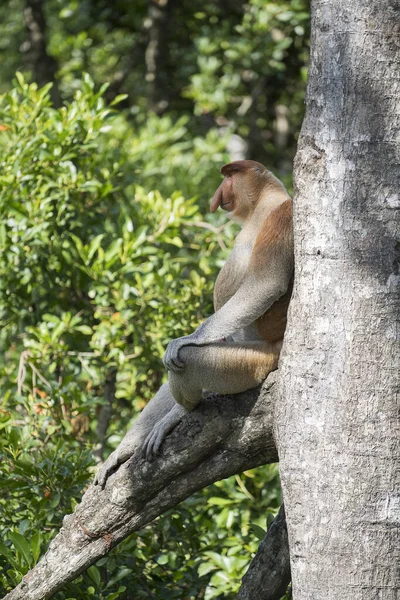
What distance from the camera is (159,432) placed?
308 cm

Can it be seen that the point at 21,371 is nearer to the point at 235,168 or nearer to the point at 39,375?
the point at 39,375

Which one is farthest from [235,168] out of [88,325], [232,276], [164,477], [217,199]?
[88,325]


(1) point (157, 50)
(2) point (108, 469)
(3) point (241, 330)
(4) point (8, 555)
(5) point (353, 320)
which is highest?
(5) point (353, 320)

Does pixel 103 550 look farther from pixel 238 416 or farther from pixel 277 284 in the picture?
pixel 277 284

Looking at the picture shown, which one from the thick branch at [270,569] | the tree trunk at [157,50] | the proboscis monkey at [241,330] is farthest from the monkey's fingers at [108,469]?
the tree trunk at [157,50]

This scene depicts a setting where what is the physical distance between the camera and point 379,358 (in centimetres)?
244

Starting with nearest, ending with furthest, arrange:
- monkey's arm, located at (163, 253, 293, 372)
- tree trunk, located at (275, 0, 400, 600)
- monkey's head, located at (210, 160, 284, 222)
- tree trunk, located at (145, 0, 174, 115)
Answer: tree trunk, located at (275, 0, 400, 600)
monkey's arm, located at (163, 253, 293, 372)
monkey's head, located at (210, 160, 284, 222)
tree trunk, located at (145, 0, 174, 115)

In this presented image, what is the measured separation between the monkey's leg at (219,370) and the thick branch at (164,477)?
47 millimetres

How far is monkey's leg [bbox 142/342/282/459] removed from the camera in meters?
3.01

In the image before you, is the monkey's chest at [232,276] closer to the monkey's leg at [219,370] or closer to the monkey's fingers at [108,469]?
the monkey's leg at [219,370]

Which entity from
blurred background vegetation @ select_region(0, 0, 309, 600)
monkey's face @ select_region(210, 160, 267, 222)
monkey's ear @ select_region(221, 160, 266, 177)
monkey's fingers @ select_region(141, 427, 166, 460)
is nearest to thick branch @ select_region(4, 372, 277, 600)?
monkey's fingers @ select_region(141, 427, 166, 460)

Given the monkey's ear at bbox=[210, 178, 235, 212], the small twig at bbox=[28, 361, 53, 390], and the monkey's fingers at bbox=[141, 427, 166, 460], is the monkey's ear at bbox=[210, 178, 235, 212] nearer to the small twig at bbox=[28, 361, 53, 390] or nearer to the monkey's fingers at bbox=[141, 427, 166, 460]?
the monkey's fingers at bbox=[141, 427, 166, 460]

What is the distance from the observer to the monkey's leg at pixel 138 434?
328 cm

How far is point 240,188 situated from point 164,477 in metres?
1.19
